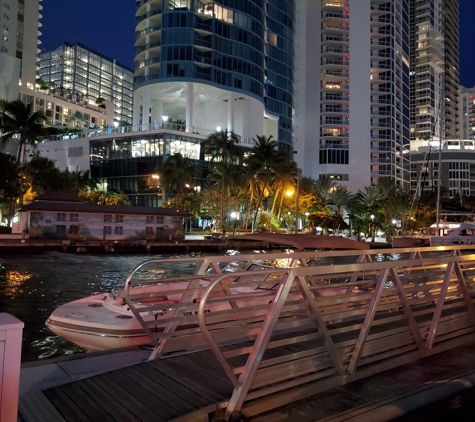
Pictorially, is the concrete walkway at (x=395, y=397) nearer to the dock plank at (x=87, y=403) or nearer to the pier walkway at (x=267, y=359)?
the pier walkway at (x=267, y=359)

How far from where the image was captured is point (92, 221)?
148ft

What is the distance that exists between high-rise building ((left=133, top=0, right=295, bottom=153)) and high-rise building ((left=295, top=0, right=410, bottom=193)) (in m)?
15.3

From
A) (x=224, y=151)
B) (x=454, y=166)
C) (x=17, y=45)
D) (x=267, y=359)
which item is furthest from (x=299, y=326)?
(x=454, y=166)

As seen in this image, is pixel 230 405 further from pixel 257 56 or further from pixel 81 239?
pixel 257 56

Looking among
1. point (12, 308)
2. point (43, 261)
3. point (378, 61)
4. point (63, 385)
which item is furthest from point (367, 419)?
point (378, 61)

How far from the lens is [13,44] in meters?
118

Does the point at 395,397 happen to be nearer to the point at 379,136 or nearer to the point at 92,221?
the point at 92,221

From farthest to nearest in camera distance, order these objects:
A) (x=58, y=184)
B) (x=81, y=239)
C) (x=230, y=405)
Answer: (x=58, y=184) → (x=81, y=239) → (x=230, y=405)

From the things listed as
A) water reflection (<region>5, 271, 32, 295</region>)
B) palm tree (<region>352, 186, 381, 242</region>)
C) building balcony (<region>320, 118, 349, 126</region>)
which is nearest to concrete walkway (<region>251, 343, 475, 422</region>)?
water reflection (<region>5, 271, 32, 295</region>)

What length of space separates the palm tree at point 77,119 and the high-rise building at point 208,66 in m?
53.1

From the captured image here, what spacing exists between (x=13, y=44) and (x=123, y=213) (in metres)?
97.2

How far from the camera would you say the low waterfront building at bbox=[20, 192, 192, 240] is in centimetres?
4259

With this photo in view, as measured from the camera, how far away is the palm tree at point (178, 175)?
66.5 m

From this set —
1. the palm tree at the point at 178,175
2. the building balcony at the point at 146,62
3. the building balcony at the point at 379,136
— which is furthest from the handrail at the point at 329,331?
the building balcony at the point at 379,136
